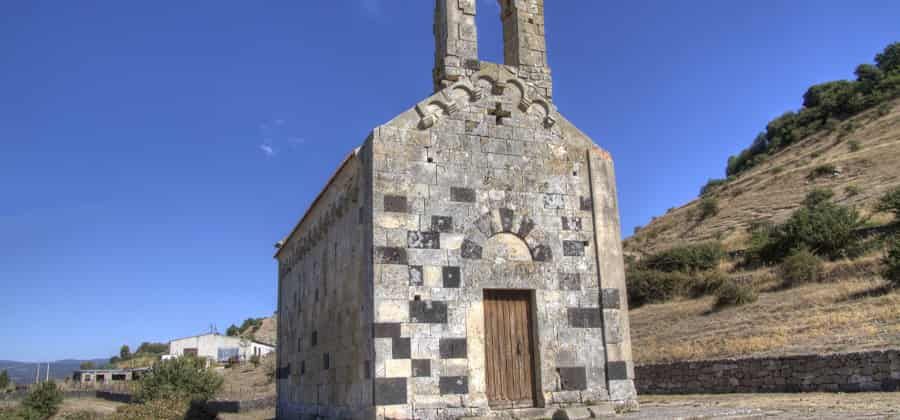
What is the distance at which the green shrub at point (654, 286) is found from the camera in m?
31.3

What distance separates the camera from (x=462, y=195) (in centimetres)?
1016

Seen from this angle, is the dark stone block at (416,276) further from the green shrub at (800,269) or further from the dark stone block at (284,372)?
the green shrub at (800,269)

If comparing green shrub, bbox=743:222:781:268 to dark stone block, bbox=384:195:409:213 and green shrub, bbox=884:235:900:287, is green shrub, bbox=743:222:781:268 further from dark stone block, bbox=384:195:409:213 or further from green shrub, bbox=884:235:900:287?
dark stone block, bbox=384:195:409:213

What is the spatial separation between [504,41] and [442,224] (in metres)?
4.30

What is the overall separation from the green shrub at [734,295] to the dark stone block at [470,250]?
18179mm

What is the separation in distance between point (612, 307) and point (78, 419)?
57.0 ft

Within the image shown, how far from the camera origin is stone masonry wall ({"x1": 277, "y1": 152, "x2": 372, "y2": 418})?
972 centimetres

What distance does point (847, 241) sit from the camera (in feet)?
91.0

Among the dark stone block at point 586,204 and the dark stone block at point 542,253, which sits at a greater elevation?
the dark stone block at point 586,204

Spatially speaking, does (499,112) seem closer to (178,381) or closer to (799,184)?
(178,381)

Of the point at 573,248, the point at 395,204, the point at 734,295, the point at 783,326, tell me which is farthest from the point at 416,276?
the point at 734,295

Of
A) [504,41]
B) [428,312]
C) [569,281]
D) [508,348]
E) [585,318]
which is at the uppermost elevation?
[504,41]

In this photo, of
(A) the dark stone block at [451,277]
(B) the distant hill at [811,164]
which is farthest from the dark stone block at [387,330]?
(B) the distant hill at [811,164]

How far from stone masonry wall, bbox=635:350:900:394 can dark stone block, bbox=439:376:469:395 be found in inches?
359
